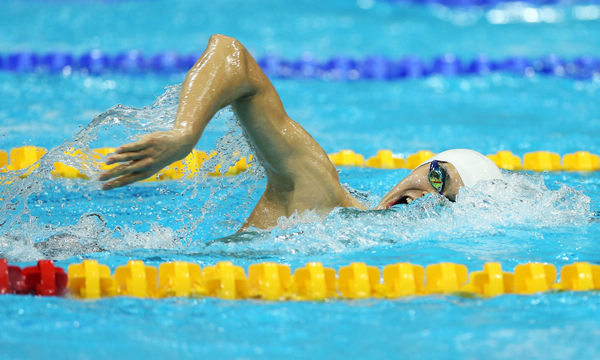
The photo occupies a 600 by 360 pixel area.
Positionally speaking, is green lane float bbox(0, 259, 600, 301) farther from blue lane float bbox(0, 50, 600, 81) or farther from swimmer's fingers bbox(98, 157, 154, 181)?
blue lane float bbox(0, 50, 600, 81)

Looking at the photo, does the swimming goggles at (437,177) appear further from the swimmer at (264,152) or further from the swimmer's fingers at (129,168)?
the swimmer's fingers at (129,168)

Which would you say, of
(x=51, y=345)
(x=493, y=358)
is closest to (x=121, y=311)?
(x=51, y=345)

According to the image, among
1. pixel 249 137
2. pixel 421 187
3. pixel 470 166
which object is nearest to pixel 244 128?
pixel 249 137

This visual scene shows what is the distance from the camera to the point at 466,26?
9555mm

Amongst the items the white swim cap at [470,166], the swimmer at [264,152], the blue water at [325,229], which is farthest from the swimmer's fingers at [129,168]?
the white swim cap at [470,166]

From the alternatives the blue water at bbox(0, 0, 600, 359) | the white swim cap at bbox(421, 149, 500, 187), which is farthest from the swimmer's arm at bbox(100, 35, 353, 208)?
the white swim cap at bbox(421, 149, 500, 187)

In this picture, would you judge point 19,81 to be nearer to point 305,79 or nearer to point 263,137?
point 305,79

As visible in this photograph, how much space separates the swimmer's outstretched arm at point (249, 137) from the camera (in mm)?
2279

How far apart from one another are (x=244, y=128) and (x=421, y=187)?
2.45ft

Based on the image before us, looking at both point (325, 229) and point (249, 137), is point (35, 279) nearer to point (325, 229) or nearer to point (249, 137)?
point (249, 137)

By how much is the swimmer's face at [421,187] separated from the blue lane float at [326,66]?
4.28 m

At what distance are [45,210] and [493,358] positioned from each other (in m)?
2.41

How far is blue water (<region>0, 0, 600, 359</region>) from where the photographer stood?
2275 mm

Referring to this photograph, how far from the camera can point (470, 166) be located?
10.5 ft
